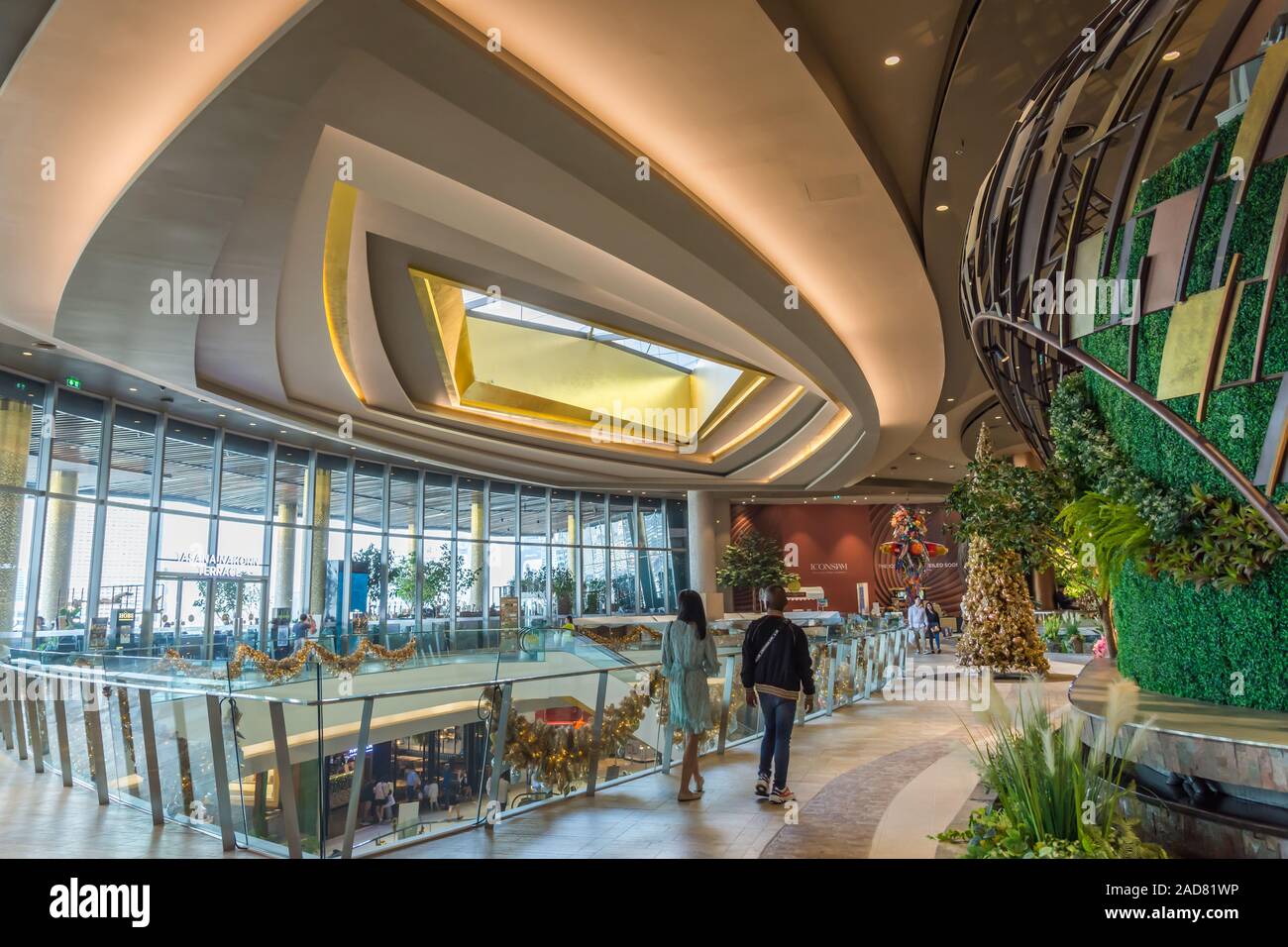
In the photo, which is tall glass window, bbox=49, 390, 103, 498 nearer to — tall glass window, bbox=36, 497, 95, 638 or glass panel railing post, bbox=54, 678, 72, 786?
tall glass window, bbox=36, 497, 95, 638

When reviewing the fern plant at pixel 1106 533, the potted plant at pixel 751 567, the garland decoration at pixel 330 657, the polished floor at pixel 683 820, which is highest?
the potted plant at pixel 751 567

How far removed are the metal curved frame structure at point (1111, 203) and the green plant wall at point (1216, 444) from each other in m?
0.14

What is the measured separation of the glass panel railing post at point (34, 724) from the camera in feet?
21.8

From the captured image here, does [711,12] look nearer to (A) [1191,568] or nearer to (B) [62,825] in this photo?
(A) [1191,568]

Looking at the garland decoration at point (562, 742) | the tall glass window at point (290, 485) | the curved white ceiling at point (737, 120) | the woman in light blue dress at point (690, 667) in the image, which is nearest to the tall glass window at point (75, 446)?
the tall glass window at point (290, 485)

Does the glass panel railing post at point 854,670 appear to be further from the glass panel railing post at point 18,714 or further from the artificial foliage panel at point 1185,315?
the glass panel railing post at point 18,714

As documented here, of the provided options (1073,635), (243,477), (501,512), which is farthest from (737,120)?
(501,512)

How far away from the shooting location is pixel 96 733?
18.7ft

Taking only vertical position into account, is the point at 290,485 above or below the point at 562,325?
below

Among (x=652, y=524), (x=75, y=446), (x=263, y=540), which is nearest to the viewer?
(x=75, y=446)

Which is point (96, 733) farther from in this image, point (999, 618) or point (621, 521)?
point (621, 521)

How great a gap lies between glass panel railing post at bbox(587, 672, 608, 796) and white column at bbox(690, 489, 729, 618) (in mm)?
17541

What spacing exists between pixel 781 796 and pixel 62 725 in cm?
542

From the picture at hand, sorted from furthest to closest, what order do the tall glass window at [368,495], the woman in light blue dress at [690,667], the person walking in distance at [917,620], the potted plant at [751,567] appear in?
the potted plant at [751,567], the tall glass window at [368,495], the person walking in distance at [917,620], the woman in light blue dress at [690,667]
